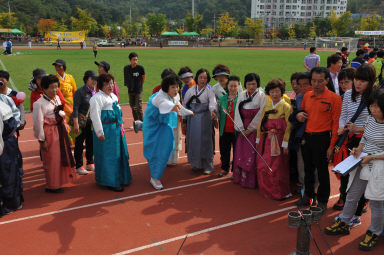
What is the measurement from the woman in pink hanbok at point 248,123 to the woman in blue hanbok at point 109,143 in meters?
1.93

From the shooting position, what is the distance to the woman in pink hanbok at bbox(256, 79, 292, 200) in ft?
15.5

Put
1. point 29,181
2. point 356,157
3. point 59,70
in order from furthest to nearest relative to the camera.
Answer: point 59,70
point 29,181
point 356,157

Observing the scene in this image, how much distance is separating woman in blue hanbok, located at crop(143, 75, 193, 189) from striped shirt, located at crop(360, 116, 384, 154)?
2.60 m

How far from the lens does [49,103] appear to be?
4.98 m

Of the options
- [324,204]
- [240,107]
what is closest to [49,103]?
[240,107]

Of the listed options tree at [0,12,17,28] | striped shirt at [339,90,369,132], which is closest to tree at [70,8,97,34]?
tree at [0,12,17,28]

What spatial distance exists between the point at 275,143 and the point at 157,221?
6.70 feet

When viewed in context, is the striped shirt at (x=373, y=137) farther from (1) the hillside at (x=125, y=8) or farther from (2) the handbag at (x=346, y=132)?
Result: (1) the hillside at (x=125, y=8)

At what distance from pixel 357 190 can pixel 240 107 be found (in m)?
2.16

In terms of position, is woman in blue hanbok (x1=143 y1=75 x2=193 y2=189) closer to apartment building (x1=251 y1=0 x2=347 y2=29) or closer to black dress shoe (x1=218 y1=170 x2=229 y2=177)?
→ black dress shoe (x1=218 y1=170 x2=229 y2=177)

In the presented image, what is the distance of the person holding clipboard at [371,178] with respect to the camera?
3.42 m

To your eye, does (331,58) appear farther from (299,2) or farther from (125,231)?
(299,2)

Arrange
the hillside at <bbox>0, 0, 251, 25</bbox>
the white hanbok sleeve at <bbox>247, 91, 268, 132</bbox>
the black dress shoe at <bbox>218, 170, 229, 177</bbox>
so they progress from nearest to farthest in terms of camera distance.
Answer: the white hanbok sleeve at <bbox>247, 91, 268, 132</bbox>
the black dress shoe at <bbox>218, 170, 229, 177</bbox>
the hillside at <bbox>0, 0, 251, 25</bbox>

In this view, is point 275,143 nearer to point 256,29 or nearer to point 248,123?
point 248,123
